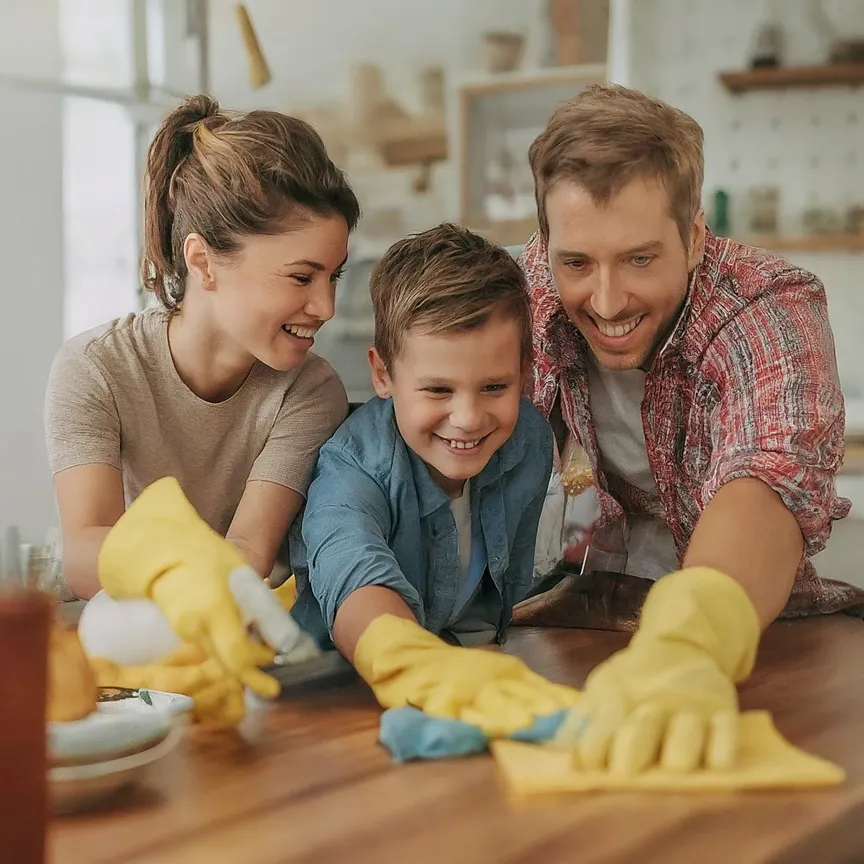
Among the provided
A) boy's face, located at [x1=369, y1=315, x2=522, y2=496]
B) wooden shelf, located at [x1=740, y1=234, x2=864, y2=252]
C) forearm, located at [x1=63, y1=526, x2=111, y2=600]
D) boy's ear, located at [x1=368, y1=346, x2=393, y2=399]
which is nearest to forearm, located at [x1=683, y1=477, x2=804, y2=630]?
boy's face, located at [x1=369, y1=315, x2=522, y2=496]

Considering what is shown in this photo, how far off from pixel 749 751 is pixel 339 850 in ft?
1.03

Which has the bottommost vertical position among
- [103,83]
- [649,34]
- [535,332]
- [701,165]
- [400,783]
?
[400,783]

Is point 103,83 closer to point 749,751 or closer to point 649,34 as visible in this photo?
point 649,34

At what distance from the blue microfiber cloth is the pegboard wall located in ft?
9.69

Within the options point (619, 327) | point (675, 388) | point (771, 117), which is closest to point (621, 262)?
point (619, 327)

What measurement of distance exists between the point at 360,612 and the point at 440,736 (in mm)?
219

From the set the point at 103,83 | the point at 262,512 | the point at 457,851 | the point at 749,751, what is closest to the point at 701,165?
the point at 262,512

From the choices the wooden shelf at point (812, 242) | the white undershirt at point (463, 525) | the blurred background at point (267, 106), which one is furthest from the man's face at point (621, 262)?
the wooden shelf at point (812, 242)

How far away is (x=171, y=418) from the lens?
1.40 meters

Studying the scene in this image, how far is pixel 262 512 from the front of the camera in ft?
4.13

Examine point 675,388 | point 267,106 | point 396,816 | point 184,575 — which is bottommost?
point 396,816

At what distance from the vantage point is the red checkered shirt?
1.15 m

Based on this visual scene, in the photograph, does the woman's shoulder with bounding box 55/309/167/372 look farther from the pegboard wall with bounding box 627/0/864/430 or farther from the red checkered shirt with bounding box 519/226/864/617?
the pegboard wall with bounding box 627/0/864/430

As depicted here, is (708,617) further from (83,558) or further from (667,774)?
(83,558)
